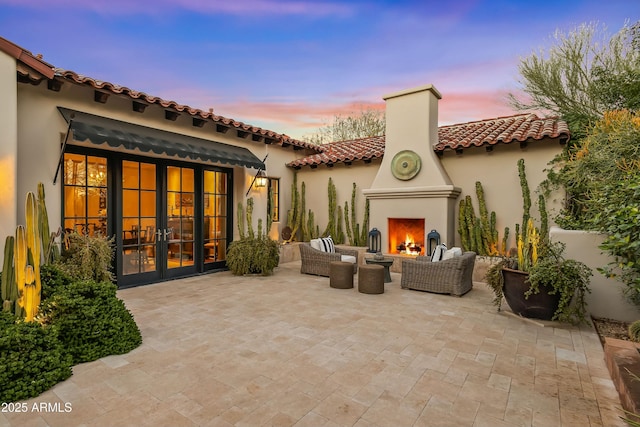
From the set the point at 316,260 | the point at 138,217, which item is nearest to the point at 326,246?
Answer: the point at 316,260

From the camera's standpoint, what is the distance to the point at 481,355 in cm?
349

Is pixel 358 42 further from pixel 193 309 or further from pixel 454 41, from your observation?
pixel 193 309

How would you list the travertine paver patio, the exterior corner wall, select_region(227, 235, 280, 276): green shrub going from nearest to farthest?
the travertine paver patio < the exterior corner wall < select_region(227, 235, 280, 276): green shrub

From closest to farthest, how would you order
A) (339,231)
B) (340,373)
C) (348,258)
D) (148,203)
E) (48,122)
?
Result: 1. (340,373)
2. (48,122)
3. (148,203)
4. (348,258)
5. (339,231)

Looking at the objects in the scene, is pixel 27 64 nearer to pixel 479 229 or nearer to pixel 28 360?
pixel 28 360

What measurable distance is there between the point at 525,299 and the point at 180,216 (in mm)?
7279

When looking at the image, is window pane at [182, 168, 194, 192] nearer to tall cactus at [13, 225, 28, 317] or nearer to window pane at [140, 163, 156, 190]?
window pane at [140, 163, 156, 190]

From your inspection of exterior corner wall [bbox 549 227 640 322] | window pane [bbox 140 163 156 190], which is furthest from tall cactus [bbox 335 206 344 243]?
exterior corner wall [bbox 549 227 640 322]

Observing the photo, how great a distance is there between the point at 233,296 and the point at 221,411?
11.7 feet

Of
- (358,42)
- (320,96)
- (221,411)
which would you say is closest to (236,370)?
(221,411)

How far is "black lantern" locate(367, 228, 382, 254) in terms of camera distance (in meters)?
8.94

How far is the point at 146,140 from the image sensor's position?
622cm

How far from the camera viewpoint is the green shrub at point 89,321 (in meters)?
3.29

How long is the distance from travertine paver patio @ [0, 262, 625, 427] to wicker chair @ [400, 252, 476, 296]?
0.85 m
